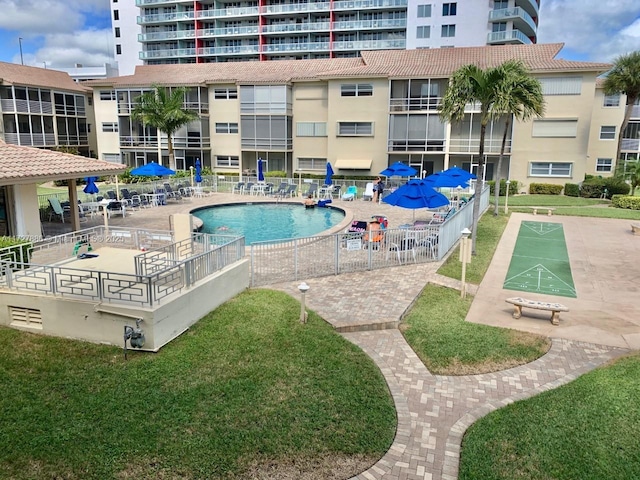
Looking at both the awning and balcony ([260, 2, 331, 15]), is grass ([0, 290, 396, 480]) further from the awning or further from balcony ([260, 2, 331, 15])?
balcony ([260, 2, 331, 15])

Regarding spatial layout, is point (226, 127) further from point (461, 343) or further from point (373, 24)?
point (461, 343)

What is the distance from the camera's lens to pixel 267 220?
25.2 meters

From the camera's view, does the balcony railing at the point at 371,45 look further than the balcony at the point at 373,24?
Yes

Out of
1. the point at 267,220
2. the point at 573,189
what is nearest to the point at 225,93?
the point at 267,220

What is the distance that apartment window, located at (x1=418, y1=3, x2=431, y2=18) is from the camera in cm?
5788

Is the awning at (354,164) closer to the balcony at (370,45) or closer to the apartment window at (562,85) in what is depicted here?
the apartment window at (562,85)

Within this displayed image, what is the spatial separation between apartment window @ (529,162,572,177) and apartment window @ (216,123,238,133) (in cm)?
2360

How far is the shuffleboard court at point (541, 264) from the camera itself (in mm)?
13588

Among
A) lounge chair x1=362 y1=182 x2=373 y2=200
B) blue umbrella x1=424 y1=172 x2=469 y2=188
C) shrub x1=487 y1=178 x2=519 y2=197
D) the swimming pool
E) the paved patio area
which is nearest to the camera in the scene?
the paved patio area

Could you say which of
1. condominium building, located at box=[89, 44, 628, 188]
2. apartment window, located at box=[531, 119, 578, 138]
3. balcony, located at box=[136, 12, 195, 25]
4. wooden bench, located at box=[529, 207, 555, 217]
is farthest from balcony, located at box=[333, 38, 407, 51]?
wooden bench, located at box=[529, 207, 555, 217]

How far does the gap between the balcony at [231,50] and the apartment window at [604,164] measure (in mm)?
43819

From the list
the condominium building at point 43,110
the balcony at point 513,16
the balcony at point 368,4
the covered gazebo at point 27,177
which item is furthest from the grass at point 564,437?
the balcony at point 368,4

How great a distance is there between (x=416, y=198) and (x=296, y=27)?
173ft

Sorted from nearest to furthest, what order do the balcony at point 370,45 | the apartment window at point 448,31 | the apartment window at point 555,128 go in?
the apartment window at point 555,128, the apartment window at point 448,31, the balcony at point 370,45
